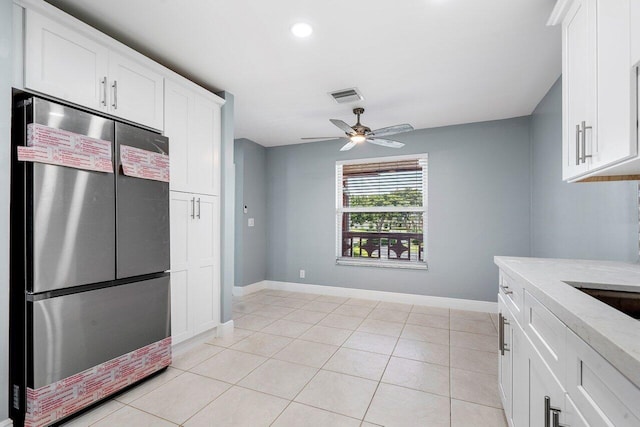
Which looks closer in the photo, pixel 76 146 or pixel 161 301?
pixel 76 146

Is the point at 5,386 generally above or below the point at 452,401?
above

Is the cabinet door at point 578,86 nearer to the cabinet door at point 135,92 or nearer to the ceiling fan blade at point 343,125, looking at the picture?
the ceiling fan blade at point 343,125

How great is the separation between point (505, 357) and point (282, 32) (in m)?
2.59

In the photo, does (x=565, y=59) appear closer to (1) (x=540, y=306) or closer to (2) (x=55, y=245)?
(1) (x=540, y=306)

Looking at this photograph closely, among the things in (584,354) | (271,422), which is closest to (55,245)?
(271,422)

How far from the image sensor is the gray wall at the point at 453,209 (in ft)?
12.8

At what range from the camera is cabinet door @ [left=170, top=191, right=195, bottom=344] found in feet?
8.46

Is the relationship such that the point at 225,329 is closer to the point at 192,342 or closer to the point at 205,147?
the point at 192,342

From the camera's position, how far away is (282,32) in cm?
216

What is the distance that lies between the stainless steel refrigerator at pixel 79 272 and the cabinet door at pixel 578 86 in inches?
108

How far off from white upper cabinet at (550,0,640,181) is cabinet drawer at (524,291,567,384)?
27.0 inches

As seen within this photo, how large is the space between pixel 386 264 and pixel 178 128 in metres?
3.36

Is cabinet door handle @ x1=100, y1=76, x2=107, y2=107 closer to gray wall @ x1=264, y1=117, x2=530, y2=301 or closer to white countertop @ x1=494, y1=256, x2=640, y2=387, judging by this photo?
white countertop @ x1=494, y1=256, x2=640, y2=387

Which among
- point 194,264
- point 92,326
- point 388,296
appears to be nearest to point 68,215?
point 92,326
